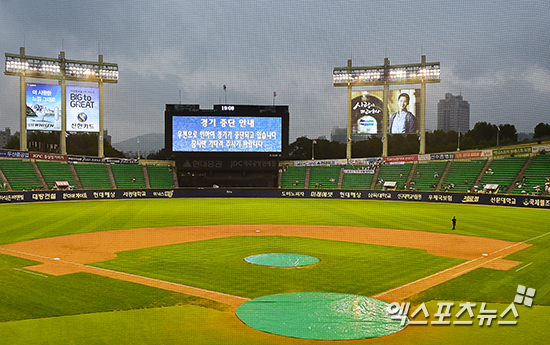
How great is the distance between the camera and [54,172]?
50719mm

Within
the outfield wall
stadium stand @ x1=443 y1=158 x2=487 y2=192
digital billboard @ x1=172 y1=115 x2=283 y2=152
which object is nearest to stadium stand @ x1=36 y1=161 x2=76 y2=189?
the outfield wall

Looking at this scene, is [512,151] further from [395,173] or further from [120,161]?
[120,161]

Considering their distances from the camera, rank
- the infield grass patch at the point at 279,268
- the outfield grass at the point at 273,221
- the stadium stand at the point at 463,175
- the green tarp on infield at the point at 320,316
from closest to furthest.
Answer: the green tarp on infield at the point at 320,316, the infield grass patch at the point at 279,268, the outfield grass at the point at 273,221, the stadium stand at the point at 463,175

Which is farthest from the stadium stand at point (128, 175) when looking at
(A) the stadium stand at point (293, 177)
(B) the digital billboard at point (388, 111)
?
(B) the digital billboard at point (388, 111)

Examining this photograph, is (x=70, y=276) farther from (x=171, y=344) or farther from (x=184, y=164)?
(x=184, y=164)

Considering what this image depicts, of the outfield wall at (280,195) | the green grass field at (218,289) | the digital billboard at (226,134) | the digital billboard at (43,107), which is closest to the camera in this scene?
the green grass field at (218,289)

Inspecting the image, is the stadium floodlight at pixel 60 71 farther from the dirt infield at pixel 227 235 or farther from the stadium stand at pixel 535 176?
the stadium stand at pixel 535 176

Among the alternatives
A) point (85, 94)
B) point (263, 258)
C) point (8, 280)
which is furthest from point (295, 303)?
point (85, 94)

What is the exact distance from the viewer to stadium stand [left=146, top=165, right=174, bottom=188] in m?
58.9

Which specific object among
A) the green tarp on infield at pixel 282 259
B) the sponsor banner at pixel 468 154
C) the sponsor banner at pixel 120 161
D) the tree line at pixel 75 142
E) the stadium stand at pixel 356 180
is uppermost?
the tree line at pixel 75 142

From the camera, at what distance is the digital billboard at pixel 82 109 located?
52.6 m

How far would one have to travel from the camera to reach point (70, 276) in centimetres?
1198

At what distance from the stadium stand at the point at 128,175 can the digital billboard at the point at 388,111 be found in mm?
32421

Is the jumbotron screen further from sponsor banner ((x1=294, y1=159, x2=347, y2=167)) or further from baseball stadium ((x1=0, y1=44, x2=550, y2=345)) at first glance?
baseball stadium ((x1=0, y1=44, x2=550, y2=345))
